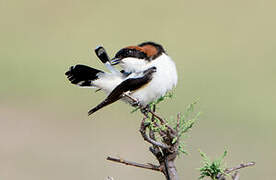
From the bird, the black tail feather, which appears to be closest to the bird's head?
the bird

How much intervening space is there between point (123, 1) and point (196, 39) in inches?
142

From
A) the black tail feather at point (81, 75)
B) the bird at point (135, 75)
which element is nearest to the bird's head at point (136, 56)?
the bird at point (135, 75)

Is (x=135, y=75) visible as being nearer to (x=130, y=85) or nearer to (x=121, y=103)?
(x=130, y=85)

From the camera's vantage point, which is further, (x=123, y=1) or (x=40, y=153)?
(x=123, y=1)

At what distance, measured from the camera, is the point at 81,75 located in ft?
14.6

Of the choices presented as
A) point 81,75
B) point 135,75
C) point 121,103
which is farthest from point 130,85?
point 121,103

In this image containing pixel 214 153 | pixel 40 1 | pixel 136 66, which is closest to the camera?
pixel 136 66

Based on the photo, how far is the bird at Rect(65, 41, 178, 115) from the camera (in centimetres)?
421

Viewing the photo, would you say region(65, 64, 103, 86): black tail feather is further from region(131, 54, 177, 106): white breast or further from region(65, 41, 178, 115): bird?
region(131, 54, 177, 106): white breast

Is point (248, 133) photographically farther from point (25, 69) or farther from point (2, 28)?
point (2, 28)

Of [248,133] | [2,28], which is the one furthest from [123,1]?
[248,133]

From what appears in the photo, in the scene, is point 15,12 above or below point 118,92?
above

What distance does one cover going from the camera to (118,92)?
409 cm

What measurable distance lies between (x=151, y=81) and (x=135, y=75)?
0.13m
